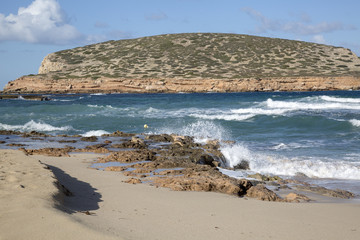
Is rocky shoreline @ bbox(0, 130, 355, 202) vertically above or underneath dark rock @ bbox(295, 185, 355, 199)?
above

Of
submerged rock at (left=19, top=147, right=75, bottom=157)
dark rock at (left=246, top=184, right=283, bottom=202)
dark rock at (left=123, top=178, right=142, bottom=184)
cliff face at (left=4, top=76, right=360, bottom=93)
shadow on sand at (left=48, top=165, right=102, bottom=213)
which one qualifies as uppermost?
cliff face at (left=4, top=76, right=360, bottom=93)

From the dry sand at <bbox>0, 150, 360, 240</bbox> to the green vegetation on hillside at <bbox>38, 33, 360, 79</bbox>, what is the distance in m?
60.0

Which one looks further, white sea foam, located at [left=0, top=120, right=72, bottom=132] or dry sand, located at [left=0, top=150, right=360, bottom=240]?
white sea foam, located at [left=0, top=120, right=72, bottom=132]

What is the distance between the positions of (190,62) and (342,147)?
61.2 m

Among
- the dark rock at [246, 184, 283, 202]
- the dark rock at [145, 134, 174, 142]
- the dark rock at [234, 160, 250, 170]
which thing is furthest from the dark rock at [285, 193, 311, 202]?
the dark rock at [145, 134, 174, 142]

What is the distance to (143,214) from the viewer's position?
20.2ft

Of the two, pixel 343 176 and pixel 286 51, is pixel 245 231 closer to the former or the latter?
pixel 343 176

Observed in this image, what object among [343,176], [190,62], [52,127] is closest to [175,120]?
[52,127]

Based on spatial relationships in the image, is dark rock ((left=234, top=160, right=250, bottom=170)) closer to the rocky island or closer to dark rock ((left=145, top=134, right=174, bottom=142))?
dark rock ((left=145, top=134, right=174, bottom=142))

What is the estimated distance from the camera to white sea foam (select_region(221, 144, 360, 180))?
1230cm

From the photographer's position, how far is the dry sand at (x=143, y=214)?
4.80 meters

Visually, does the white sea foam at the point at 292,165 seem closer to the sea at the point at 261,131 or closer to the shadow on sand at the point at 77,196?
the sea at the point at 261,131

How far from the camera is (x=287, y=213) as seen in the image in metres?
6.84

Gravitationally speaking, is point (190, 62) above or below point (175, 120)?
above
